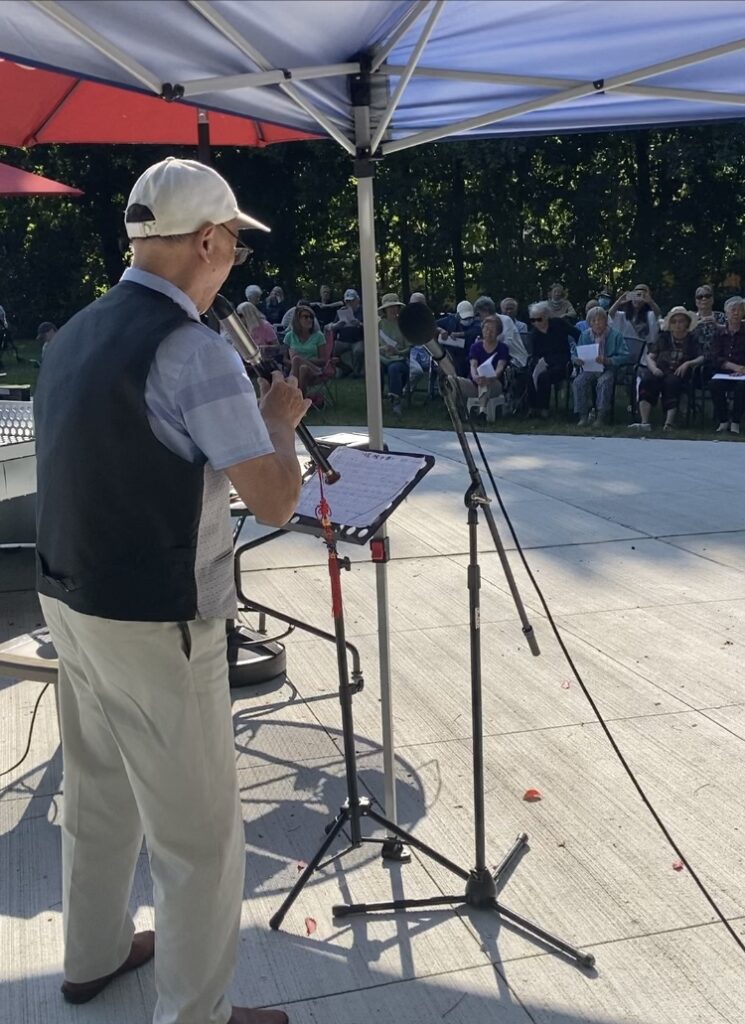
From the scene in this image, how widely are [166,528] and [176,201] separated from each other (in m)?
0.66

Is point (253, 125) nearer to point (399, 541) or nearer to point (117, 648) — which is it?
point (399, 541)

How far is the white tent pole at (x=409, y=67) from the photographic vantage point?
2.71 meters

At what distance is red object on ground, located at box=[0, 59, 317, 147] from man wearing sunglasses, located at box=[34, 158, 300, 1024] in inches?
157

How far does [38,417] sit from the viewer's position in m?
2.35

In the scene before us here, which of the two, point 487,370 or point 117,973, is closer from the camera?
point 117,973

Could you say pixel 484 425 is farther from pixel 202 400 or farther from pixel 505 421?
pixel 202 400

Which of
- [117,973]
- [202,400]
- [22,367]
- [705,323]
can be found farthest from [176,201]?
[22,367]

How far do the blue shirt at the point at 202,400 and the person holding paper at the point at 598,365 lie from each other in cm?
1109

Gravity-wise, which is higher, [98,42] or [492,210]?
[492,210]

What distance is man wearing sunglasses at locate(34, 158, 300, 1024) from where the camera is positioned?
84.6 inches

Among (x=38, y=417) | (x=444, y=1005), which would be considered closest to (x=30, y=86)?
(x=38, y=417)

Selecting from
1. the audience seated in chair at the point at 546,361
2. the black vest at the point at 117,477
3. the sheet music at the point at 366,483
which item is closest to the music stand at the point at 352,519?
the sheet music at the point at 366,483

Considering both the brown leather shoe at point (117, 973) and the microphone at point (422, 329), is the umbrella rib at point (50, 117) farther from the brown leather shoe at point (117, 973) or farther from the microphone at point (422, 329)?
the brown leather shoe at point (117, 973)

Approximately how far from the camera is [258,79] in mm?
2959
